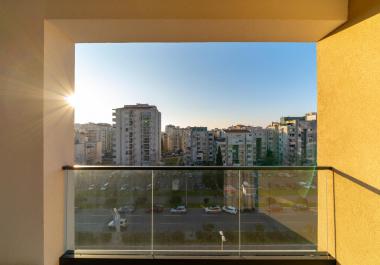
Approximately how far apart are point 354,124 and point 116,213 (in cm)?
266

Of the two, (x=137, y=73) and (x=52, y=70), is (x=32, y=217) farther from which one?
(x=137, y=73)

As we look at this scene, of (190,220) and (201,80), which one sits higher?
(201,80)

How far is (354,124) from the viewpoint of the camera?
7.99ft

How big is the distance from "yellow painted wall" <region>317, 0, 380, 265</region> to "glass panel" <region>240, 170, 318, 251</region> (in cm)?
27

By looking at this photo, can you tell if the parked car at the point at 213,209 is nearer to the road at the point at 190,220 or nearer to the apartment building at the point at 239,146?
the road at the point at 190,220

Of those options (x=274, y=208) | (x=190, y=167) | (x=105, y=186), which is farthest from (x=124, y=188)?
(x=274, y=208)

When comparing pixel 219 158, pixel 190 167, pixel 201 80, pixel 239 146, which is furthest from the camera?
pixel 201 80

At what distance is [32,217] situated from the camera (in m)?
2.51

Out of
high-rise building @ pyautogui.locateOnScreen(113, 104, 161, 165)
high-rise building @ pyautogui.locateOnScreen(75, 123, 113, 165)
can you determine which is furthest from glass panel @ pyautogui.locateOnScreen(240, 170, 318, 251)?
high-rise building @ pyautogui.locateOnScreen(75, 123, 113, 165)

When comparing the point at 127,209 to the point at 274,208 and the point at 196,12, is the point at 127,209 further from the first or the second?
the point at 196,12

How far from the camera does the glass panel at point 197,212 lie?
281cm

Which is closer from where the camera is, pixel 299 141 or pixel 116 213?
pixel 116 213

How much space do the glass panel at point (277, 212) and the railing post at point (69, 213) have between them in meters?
1.94

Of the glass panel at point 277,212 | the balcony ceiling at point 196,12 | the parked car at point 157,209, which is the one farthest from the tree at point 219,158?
the balcony ceiling at point 196,12
